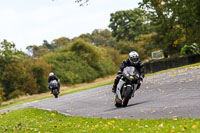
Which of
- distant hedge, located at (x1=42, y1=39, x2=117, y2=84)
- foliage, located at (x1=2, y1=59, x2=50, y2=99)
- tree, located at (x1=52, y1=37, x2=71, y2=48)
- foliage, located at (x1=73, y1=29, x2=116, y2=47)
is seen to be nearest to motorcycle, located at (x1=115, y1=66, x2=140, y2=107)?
foliage, located at (x1=2, y1=59, x2=50, y2=99)

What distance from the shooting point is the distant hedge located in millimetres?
A: 54062

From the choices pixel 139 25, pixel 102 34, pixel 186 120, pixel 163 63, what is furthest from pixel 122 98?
pixel 102 34

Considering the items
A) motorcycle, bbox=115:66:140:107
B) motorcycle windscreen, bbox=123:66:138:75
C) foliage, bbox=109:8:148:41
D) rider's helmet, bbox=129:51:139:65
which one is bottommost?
motorcycle, bbox=115:66:140:107

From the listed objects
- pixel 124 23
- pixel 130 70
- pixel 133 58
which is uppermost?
pixel 124 23

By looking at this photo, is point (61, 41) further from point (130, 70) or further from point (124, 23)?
point (130, 70)

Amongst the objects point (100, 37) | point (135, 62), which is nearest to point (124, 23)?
point (100, 37)

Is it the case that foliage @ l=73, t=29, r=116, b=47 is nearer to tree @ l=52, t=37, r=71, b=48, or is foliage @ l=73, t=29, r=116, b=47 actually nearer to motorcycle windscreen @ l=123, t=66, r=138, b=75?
tree @ l=52, t=37, r=71, b=48

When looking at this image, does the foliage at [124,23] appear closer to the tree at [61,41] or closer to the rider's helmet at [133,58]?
the tree at [61,41]

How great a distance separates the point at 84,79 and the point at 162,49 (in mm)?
A: 14754

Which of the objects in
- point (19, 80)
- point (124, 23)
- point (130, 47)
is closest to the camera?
point (19, 80)

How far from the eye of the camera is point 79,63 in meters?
58.2

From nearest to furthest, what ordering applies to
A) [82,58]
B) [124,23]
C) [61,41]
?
1. [82,58]
2. [124,23]
3. [61,41]

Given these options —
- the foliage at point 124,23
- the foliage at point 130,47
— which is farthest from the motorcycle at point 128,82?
the foliage at point 124,23

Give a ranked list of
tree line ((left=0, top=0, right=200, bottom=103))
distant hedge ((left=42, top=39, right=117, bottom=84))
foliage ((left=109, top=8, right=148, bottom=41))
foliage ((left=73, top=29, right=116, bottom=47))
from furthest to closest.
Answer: foliage ((left=73, top=29, right=116, bottom=47)) → foliage ((left=109, top=8, right=148, bottom=41)) → distant hedge ((left=42, top=39, right=117, bottom=84)) → tree line ((left=0, top=0, right=200, bottom=103))
